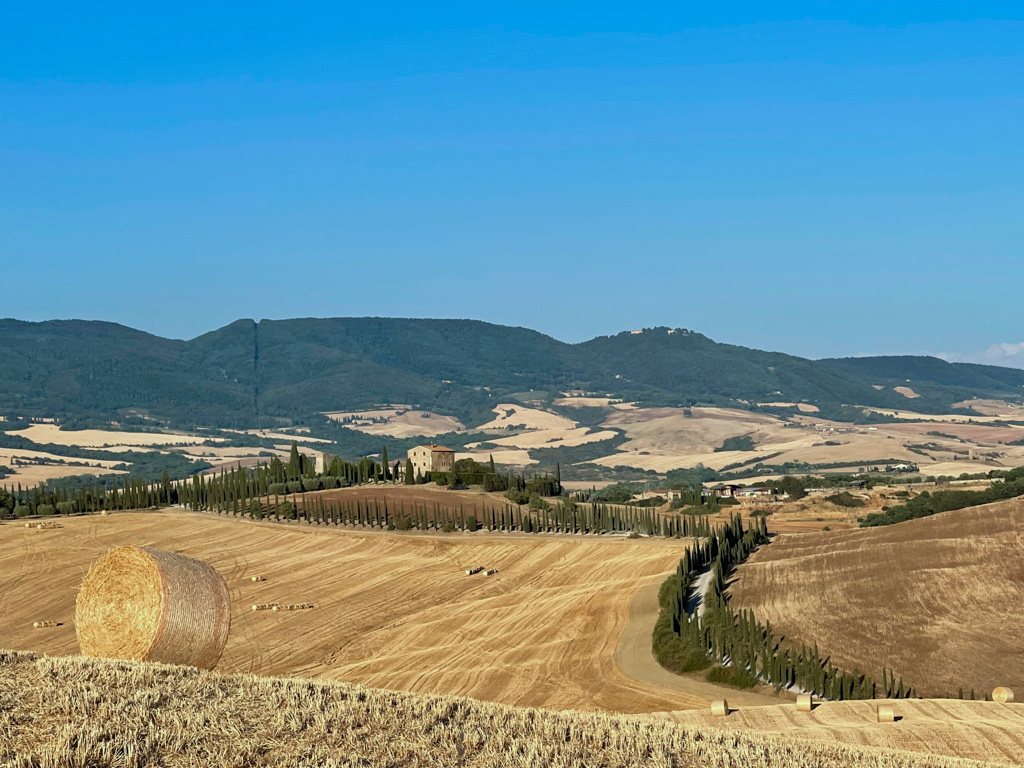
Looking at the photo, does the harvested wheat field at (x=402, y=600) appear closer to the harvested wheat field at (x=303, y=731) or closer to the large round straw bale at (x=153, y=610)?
the large round straw bale at (x=153, y=610)

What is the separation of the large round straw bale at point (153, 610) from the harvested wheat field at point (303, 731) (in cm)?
284

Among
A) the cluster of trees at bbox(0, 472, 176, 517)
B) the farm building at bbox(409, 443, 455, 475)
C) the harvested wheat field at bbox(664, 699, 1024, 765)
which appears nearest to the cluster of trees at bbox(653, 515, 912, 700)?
the harvested wheat field at bbox(664, 699, 1024, 765)

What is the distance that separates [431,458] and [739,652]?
90.8 m

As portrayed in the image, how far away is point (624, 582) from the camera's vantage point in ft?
221

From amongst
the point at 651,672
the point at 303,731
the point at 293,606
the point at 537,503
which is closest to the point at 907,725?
the point at 651,672

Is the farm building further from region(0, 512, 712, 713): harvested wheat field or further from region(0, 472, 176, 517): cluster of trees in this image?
region(0, 512, 712, 713): harvested wheat field

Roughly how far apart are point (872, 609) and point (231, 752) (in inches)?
1638

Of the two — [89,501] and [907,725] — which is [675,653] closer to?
[907,725]

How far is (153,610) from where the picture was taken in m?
28.4

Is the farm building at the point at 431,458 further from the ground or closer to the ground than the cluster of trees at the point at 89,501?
further from the ground

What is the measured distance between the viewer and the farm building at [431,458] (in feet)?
448

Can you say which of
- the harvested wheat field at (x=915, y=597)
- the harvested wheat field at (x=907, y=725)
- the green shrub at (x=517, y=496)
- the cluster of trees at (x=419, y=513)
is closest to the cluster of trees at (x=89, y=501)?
the cluster of trees at (x=419, y=513)

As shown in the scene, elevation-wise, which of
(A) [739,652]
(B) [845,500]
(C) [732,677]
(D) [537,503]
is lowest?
(C) [732,677]

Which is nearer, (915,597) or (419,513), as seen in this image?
(915,597)
